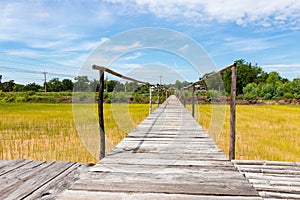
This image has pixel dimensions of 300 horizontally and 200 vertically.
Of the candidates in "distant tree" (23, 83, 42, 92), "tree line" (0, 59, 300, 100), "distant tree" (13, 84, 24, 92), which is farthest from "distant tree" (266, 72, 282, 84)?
"distant tree" (13, 84, 24, 92)

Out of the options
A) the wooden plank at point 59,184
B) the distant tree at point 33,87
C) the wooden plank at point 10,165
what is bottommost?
the wooden plank at point 59,184

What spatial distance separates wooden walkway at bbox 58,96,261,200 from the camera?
63.9 inches

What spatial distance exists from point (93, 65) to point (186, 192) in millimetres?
1594

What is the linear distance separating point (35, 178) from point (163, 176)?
1.11m

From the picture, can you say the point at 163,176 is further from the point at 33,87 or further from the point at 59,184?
the point at 33,87

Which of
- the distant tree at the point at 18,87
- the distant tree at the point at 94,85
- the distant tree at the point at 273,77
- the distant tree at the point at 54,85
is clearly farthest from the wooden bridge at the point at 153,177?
the distant tree at the point at 18,87

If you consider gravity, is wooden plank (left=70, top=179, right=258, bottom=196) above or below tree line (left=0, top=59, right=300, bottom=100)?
below

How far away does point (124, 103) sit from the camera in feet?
18.8

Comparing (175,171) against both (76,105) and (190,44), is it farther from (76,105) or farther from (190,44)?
(190,44)

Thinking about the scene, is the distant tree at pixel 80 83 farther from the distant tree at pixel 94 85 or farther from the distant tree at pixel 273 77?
the distant tree at pixel 273 77

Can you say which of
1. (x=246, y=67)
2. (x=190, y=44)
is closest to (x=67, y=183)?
(x=190, y=44)

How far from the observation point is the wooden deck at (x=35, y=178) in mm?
1757

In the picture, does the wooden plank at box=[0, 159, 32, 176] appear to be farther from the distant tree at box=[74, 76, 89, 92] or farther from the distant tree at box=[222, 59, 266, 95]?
the distant tree at box=[222, 59, 266, 95]

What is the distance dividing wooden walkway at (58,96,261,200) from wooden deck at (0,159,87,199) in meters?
0.20
